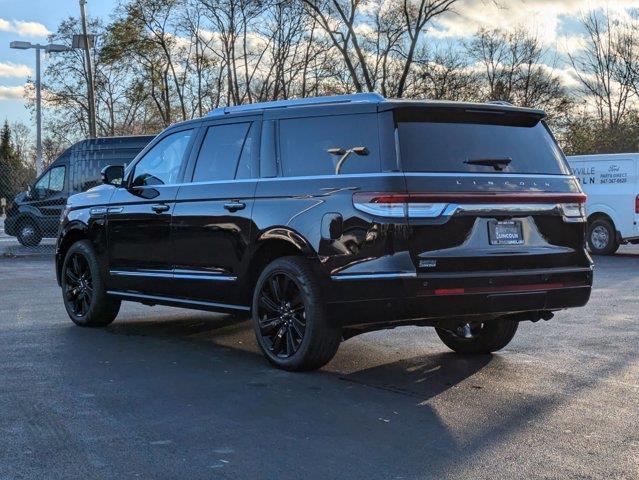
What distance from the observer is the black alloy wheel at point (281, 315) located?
6.02 m

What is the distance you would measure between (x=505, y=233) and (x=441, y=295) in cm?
64

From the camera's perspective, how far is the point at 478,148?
19.0ft

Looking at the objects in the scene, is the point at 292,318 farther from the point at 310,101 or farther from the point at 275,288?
the point at 310,101

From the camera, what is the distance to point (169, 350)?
23.3ft

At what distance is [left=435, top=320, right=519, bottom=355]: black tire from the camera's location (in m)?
6.79

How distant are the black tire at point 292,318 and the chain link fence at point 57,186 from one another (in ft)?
47.1

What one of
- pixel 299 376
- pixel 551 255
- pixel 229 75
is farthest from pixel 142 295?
pixel 229 75

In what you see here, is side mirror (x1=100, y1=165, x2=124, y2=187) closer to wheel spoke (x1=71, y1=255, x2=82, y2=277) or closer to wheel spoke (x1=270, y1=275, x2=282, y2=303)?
wheel spoke (x1=71, y1=255, x2=82, y2=277)

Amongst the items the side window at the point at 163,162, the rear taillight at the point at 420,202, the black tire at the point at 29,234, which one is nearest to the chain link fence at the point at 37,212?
the black tire at the point at 29,234

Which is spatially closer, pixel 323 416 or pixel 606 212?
pixel 323 416

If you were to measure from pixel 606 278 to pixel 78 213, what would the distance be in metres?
8.76

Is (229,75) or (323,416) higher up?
(229,75)

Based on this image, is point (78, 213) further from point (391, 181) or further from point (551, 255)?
point (551, 255)

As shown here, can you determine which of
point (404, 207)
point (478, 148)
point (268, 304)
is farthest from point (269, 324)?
point (478, 148)
